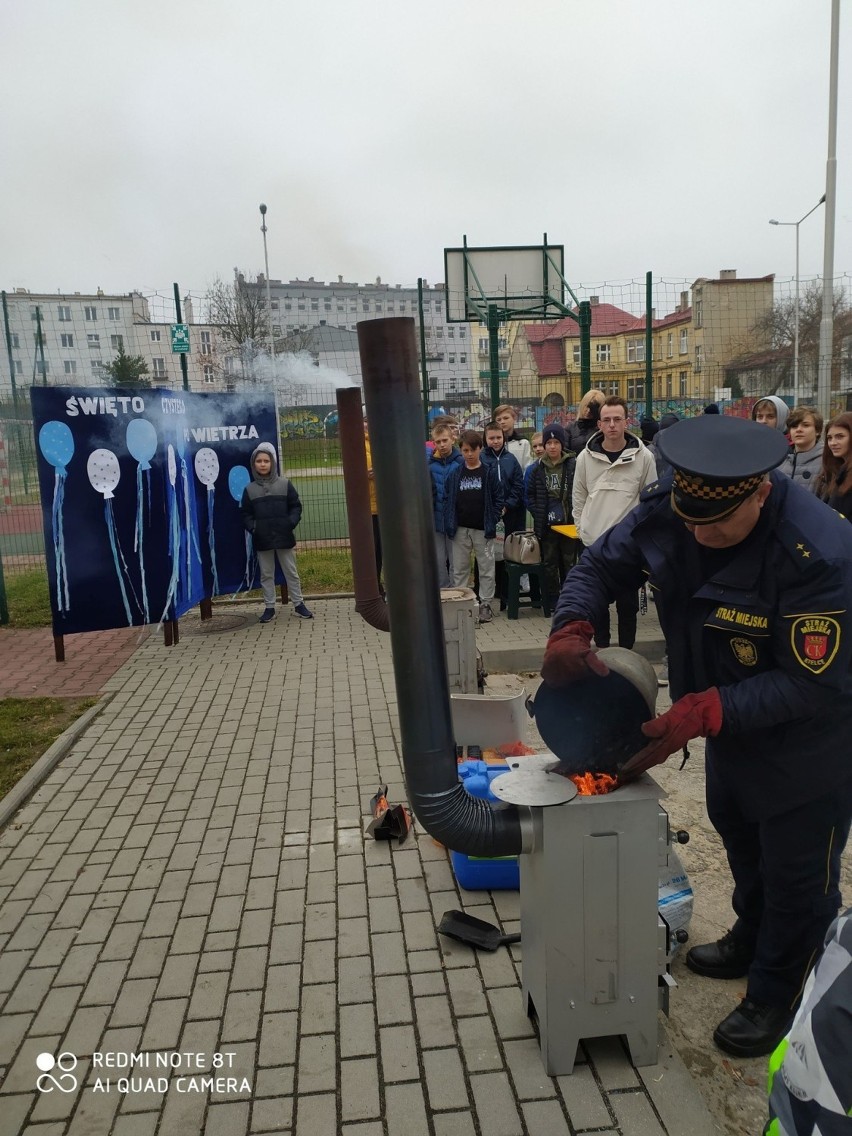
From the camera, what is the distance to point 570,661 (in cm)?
245

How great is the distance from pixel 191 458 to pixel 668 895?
6544mm

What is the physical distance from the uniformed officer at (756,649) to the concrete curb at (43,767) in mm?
3545

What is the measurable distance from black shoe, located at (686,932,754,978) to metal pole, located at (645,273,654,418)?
8304mm

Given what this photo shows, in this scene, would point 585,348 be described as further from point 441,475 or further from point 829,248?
point 829,248

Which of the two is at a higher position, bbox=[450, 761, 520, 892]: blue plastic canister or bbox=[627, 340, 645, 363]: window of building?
bbox=[627, 340, 645, 363]: window of building

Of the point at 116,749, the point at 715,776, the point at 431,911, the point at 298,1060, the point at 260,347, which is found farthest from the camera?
the point at 260,347

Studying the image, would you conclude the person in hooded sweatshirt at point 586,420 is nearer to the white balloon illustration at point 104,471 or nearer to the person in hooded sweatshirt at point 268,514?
the person in hooded sweatshirt at point 268,514

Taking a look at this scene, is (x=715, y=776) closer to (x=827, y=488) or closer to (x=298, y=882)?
(x=298, y=882)

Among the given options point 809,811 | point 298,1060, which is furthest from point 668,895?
point 298,1060

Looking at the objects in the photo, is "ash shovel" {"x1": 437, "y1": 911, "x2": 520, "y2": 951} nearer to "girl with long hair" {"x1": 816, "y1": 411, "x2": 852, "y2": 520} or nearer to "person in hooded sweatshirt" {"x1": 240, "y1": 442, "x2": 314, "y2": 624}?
"girl with long hair" {"x1": 816, "y1": 411, "x2": 852, "y2": 520}

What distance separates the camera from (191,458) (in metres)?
8.27

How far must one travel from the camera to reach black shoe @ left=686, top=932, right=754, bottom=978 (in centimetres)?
304

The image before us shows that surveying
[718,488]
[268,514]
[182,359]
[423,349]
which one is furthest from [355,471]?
[423,349]

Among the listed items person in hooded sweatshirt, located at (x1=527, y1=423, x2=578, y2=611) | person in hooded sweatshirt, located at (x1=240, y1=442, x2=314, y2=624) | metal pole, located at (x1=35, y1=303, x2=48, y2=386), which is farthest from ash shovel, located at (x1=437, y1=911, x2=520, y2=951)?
metal pole, located at (x1=35, y1=303, x2=48, y2=386)
